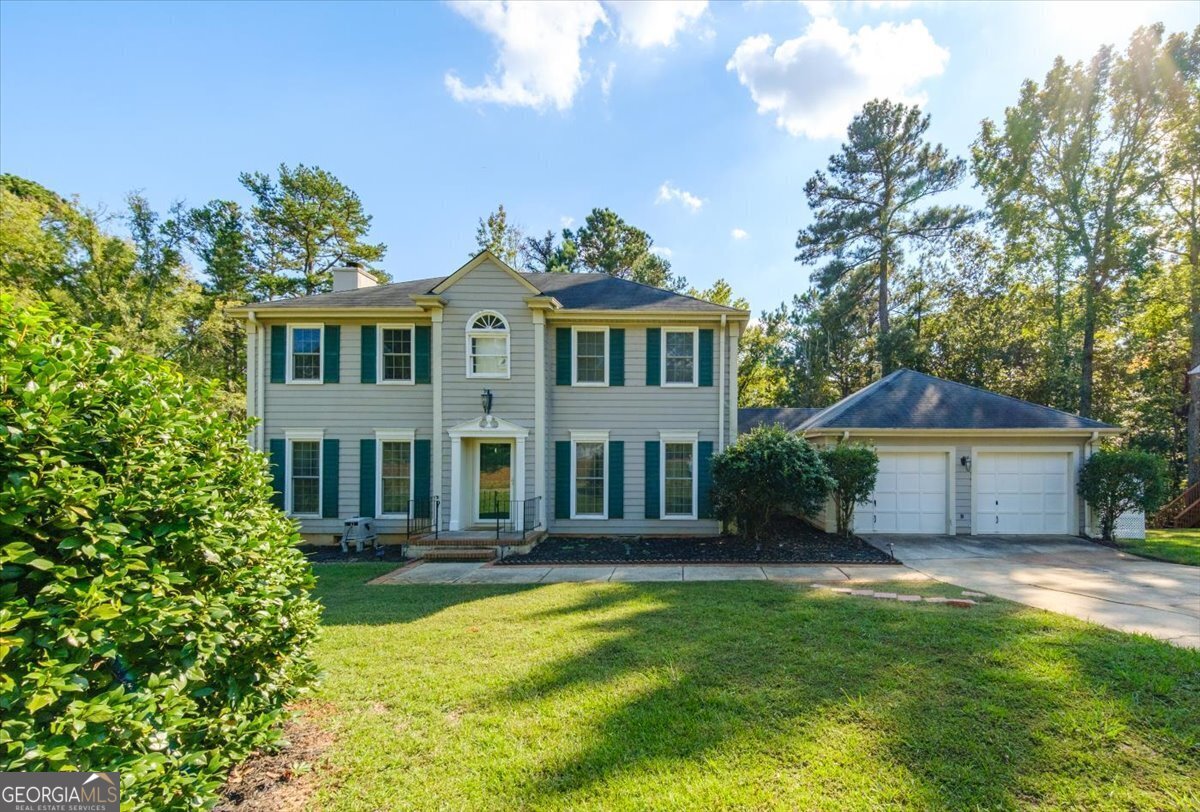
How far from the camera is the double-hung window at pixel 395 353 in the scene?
12.0m

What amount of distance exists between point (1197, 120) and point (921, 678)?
24.7 m

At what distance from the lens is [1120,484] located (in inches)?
441

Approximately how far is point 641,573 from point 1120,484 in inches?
450

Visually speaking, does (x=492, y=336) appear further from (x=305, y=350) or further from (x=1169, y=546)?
(x=1169, y=546)

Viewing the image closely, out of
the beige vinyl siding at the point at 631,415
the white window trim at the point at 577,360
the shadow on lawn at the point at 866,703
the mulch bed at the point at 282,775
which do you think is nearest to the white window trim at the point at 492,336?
the beige vinyl siding at the point at 631,415

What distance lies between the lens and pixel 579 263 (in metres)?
26.7

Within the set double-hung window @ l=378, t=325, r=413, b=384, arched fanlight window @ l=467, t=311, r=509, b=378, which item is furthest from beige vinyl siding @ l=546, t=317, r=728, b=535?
double-hung window @ l=378, t=325, r=413, b=384

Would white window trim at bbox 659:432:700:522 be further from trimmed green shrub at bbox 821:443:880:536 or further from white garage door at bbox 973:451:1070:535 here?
white garage door at bbox 973:451:1070:535

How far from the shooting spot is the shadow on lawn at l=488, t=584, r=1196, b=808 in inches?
119

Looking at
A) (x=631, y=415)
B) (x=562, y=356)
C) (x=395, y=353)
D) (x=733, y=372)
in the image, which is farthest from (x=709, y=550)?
(x=395, y=353)

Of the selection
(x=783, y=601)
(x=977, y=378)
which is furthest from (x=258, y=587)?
(x=977, y=378)

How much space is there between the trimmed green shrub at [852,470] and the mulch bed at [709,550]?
1.03 m

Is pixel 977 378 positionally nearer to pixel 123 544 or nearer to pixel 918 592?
pixel 918 592

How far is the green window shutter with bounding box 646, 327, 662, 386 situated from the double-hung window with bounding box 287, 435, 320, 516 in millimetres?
8126
